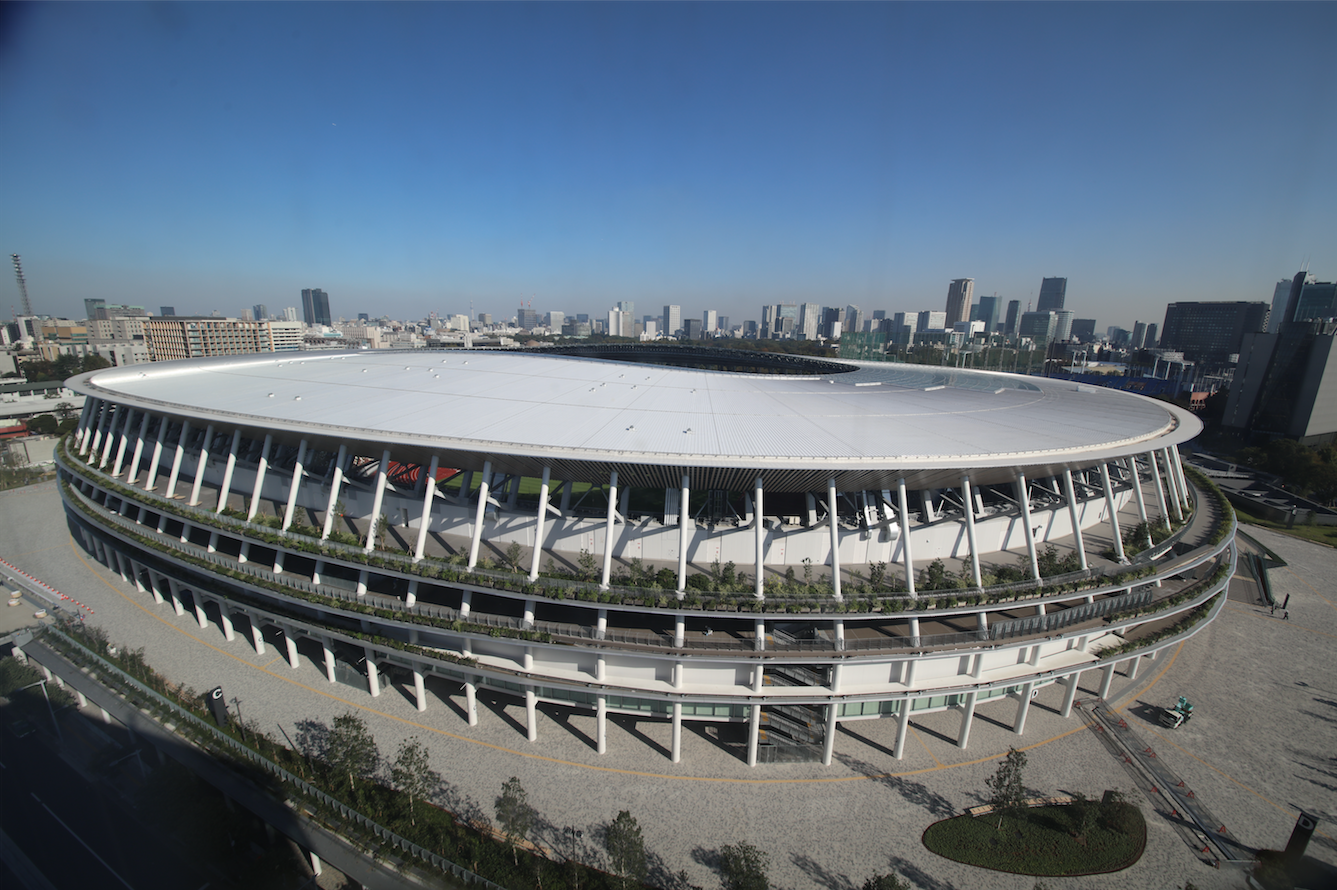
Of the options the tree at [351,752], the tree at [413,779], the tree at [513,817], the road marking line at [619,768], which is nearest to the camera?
the tree at [513,817]

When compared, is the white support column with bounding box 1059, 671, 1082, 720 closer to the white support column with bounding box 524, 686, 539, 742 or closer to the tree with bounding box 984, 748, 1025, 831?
the tree with bounding box 984, 748, 1025, 831

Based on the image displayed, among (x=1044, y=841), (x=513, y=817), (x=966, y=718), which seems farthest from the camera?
(x=966, y=718)

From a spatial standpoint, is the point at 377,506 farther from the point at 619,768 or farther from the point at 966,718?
the point at 966,718

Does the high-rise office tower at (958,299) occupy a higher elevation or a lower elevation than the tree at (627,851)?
higher

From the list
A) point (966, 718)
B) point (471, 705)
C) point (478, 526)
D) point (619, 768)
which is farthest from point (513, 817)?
point (966, 718)

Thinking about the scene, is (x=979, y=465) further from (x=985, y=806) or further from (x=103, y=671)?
(x=103, y=671)

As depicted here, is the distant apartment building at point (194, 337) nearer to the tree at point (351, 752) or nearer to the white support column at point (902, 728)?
the tree at point (351, 752)

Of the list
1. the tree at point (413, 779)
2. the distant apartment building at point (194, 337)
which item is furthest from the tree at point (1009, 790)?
the distant apartment building at point (194, 337)
